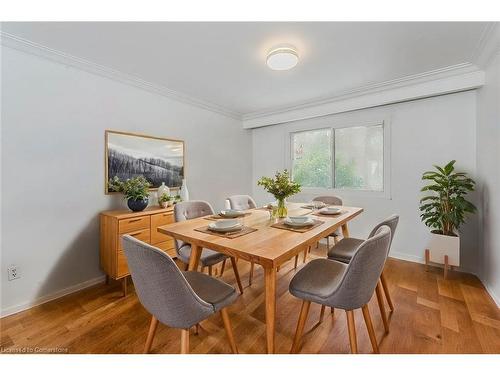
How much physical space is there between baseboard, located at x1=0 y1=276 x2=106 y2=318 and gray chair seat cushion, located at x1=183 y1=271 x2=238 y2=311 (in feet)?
5.28

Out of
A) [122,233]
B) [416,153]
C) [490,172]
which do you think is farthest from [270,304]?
[416,153]

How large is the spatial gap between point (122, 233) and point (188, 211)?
2.20ft

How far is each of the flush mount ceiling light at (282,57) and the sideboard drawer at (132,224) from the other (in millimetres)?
2011

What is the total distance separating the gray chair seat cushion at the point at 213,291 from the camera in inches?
47.8

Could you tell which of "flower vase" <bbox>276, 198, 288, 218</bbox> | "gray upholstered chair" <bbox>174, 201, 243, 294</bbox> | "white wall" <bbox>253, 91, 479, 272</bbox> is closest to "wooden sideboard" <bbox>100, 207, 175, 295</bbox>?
"gray upholstered chair" <bbox>174, 201, 243, 294</bbox>

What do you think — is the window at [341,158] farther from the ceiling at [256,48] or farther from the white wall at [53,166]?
the white wall at [53,166]

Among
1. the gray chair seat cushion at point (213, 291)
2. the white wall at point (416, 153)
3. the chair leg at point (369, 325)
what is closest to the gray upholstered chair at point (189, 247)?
the gray chair seat cushion at point (213, 291)

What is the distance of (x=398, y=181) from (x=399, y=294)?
5.09ft

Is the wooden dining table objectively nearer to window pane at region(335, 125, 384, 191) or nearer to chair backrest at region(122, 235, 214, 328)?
chair backrest at region(122, 235, 214, 328)

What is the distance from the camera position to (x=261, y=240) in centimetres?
131

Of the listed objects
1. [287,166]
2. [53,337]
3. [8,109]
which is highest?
[8,109]

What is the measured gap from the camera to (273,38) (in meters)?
1.88
